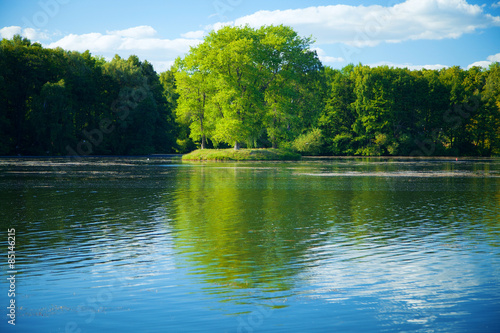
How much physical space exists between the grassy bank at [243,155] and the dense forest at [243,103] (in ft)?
6.99

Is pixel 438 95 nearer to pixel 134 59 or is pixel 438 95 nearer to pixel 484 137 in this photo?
pixel 484 137

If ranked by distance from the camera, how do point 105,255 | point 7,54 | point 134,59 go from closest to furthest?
point 105,255, point 7,54, point 134,59

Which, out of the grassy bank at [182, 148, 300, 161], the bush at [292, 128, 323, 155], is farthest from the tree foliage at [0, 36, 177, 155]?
the bush at [292, 128, 323, 155]

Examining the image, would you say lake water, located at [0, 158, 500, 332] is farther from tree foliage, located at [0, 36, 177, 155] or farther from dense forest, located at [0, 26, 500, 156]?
tree foliage, located at [0, 36, 177, 155]

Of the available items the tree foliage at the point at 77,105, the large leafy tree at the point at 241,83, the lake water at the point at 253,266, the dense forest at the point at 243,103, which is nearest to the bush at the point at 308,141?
the dense forest at the point at 243,103

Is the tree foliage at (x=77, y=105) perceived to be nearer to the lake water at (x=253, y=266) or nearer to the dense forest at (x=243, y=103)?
A: the dense forest at (x=243, y=103)

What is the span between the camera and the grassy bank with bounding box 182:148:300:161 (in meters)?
91.6

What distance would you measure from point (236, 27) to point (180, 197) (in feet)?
225

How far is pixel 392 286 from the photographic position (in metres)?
11.5

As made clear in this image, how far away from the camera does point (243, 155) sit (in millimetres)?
91625

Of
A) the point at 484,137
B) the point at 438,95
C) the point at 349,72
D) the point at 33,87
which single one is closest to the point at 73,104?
the point at 33,87

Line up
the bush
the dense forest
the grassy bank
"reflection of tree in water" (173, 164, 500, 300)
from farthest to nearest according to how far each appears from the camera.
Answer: the bush → the dense forest → the grassy bank → "reflection of tree in water" (173, 164, 500, 300)

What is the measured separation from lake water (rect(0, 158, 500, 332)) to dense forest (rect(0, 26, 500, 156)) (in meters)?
64.7

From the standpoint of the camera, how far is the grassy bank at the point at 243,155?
3607 inches
